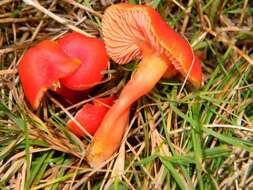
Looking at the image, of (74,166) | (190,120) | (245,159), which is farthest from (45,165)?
(245,159)

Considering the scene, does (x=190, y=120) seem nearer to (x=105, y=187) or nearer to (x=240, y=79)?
(x=240, y=79)

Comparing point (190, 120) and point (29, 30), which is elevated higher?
point (29, 30)

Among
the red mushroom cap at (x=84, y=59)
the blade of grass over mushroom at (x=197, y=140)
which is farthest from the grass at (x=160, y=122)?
the red mushroom cap at (x=84, y=59)

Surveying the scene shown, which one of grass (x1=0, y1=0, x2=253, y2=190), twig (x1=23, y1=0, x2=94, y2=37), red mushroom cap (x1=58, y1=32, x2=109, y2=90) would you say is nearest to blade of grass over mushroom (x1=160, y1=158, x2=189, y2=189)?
grass (x1=0, y1=0, x2=253, y2=190)

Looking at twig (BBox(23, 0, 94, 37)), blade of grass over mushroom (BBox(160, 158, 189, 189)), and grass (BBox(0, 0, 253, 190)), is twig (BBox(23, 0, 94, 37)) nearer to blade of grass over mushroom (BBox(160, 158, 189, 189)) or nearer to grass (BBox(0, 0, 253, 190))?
grass (BBox(0, 0, 253, 190))

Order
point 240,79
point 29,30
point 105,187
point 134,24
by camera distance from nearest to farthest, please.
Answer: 1. point 134,24
2. point 105,187
3. point 240,79
4. point 29,30

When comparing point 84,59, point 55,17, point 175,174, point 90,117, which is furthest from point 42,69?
point 175,174

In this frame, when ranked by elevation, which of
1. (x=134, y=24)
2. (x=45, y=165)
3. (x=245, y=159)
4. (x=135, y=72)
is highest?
(x=134, y=24)

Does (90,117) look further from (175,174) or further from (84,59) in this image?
(175,174)
